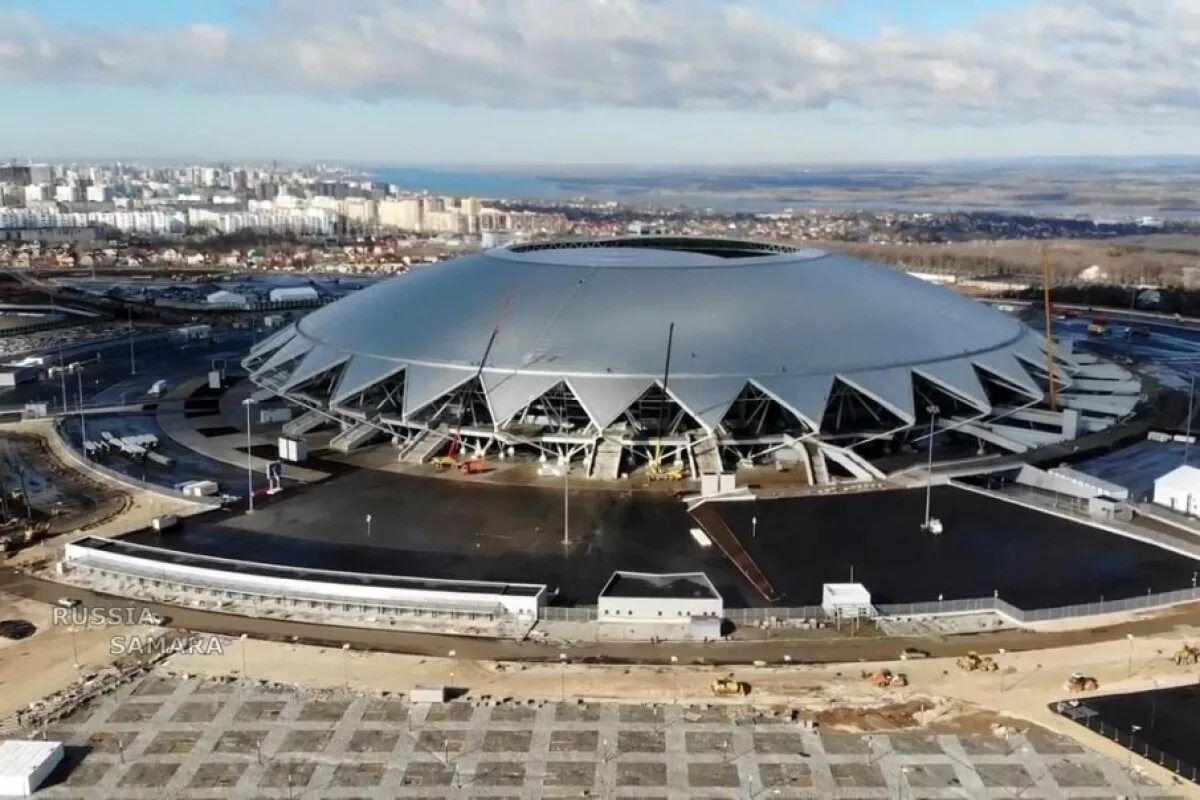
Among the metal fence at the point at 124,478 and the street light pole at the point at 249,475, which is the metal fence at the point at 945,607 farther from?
Result: the metal fence at the point at 124,478

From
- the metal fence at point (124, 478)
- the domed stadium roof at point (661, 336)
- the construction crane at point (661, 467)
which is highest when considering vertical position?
the domed stadium roof at point (661, 336)

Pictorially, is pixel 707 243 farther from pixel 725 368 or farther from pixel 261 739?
pixel 261 739

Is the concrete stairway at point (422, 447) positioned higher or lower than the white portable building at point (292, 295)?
lower

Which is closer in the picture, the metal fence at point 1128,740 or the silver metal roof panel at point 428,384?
the metal fence at point 1128,740

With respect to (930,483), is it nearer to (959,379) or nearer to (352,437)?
(959,379)

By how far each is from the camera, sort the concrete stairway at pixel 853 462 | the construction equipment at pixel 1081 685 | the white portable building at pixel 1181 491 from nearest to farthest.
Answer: the construction equipment at pixel 1081 685 → the white portable building at pixel 1181 491 → the concrete stairway at pixel 853 462

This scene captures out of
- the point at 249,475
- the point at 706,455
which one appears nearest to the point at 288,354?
the point at 249,475

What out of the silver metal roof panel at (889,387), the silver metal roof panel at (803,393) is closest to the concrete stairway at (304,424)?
the silver metal roof panel at (803,393)
